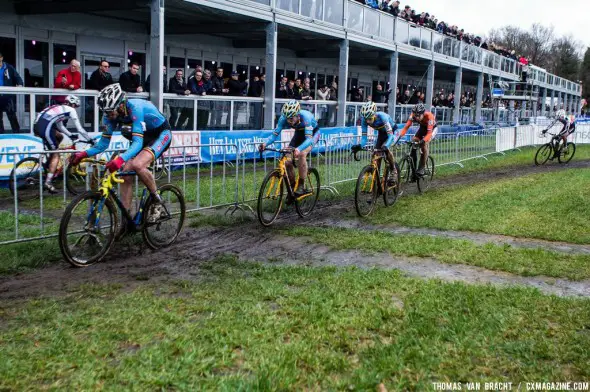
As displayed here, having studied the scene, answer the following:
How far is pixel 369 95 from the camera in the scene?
119 feet

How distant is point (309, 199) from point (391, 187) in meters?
1.81

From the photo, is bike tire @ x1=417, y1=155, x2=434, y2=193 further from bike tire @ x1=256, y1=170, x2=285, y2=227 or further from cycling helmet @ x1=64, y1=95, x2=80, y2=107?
cycling helmet @ x1=64, y1=95, x2=80, y2=107

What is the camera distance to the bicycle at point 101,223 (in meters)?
6.58

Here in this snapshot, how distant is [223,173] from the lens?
9.80 m

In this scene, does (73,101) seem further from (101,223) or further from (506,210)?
(506,210)

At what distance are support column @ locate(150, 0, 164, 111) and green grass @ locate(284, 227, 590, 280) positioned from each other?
6654 millimetres

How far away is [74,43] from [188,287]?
44.6 feet

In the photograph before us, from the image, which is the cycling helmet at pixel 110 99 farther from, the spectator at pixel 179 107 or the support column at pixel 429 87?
the support column at pixel 429 87

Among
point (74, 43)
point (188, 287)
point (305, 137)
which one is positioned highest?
point (74, 43)

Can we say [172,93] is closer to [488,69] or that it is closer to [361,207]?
[361,207]

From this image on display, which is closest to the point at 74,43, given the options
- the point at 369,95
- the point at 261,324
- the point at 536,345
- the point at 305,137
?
the point at 305,137

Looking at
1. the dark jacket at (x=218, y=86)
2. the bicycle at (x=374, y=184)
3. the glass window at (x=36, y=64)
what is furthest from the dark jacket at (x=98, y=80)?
the bicycle at (x=374, y=184)

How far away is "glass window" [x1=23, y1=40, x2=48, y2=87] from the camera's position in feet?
53.3

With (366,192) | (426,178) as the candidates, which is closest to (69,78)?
(366,192)
